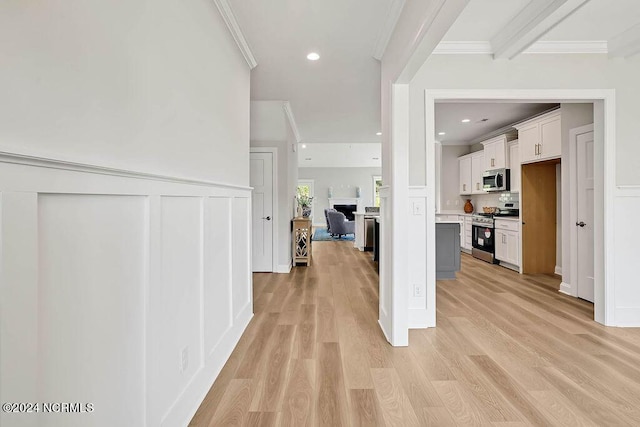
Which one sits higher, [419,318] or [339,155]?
[339,155]

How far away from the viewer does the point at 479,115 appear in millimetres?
4926

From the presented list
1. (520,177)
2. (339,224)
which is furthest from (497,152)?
(339,224)

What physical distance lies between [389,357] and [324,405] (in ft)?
2.30

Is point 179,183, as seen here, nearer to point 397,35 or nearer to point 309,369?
point 309,369

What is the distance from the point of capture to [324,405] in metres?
1.64

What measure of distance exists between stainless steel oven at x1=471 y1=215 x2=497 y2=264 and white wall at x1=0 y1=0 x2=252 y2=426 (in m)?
5.17

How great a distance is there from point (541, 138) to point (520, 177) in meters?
0.66

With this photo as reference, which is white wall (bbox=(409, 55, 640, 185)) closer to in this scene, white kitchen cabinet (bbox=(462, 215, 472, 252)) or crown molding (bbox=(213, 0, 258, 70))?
crown molding (bbox=(213, 0, 258, 70))

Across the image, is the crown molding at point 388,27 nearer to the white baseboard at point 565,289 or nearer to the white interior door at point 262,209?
the white interior door at point 262,209

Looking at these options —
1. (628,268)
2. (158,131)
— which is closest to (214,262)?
(158,131)

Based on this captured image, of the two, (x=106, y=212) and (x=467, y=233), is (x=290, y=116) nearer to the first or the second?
(x=106, y=212)

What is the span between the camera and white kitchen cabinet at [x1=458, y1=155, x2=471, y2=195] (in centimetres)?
667

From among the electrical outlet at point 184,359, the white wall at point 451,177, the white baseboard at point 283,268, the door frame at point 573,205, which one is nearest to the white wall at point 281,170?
the white baseboard at point 283,268

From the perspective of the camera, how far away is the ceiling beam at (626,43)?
101 inches
